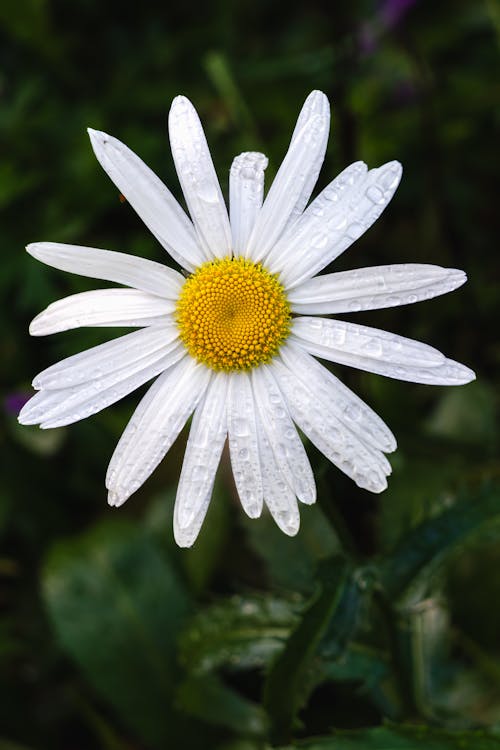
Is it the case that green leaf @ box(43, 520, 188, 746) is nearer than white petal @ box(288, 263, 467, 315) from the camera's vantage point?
No

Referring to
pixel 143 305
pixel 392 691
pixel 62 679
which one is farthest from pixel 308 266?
pixel 62 679

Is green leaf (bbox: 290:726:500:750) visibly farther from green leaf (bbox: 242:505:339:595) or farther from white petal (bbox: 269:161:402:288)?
white petal (bbox: 269:161:402:288)

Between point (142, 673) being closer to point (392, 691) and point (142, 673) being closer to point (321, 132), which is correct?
point (392, 691)

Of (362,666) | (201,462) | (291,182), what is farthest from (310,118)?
(362,666)

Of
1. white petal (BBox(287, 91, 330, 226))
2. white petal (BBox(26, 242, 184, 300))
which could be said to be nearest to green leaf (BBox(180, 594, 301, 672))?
white petal (BBox(26, 242, 184, 300))

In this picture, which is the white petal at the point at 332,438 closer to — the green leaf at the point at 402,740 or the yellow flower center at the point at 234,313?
the yellow flower center at the point at 234,313

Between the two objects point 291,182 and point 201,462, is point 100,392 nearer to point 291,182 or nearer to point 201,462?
point 201,462
